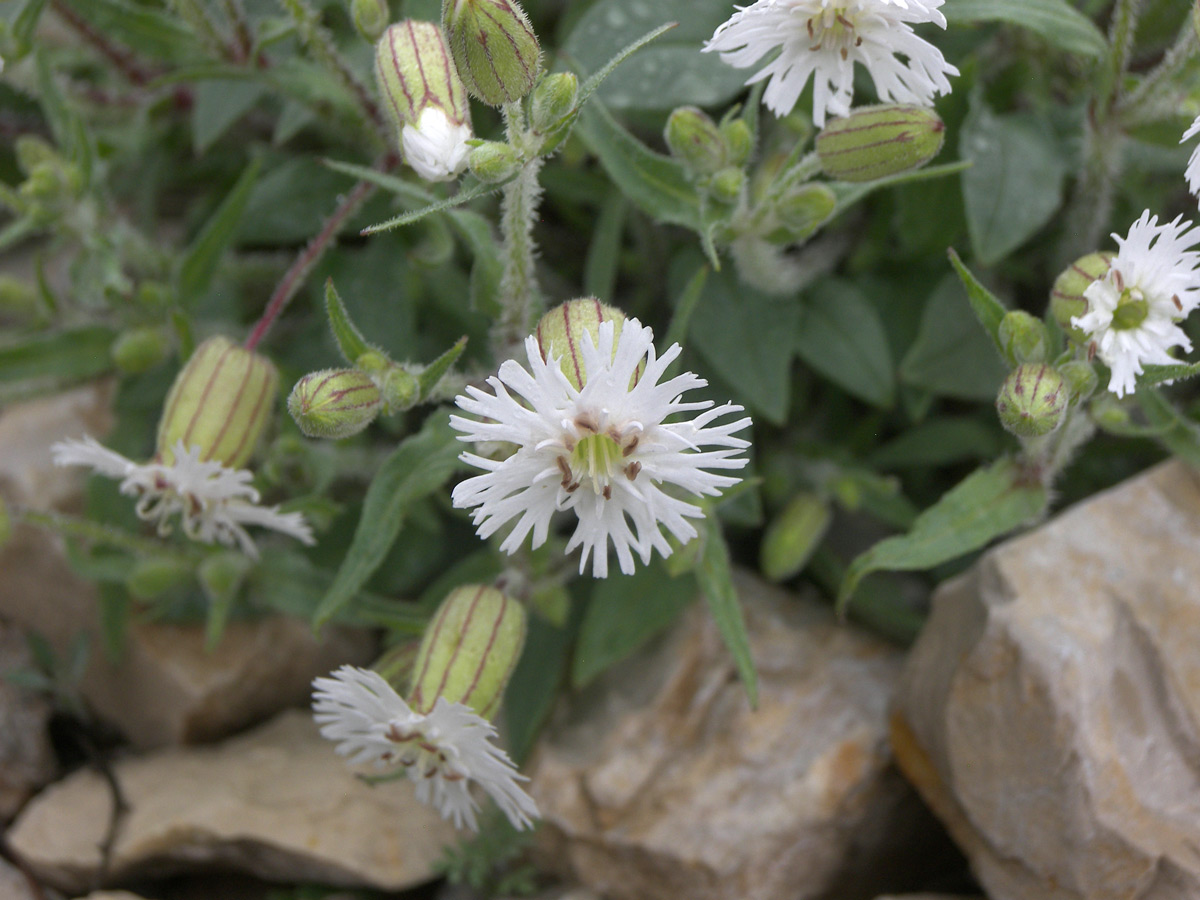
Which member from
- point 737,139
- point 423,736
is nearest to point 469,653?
point 423,736

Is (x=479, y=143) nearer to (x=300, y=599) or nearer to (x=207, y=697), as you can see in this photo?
(x=300, y=599)

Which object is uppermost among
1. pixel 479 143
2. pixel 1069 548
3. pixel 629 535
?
pixel 479 143

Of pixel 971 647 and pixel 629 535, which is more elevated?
pixel 629 535

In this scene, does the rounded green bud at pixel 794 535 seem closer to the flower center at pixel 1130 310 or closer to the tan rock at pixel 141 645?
the flower center at pixel 1130 310

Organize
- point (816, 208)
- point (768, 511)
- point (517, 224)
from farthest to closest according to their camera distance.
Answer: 1. point (768, 511)
2. point (816, 208)
3. point (517, 224)

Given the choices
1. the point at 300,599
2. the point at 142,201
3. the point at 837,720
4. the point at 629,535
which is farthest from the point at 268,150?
the point at 837,720

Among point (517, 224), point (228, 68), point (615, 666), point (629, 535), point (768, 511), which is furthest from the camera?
point (768, 511)

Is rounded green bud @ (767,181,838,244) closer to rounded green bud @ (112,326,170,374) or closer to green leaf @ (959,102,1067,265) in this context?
green leaf @ (959,102,1067,265)

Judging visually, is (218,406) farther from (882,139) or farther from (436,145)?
(882,139)

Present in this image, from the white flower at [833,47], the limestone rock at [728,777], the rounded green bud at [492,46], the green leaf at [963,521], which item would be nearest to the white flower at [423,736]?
the limestone rock at [728,777]
